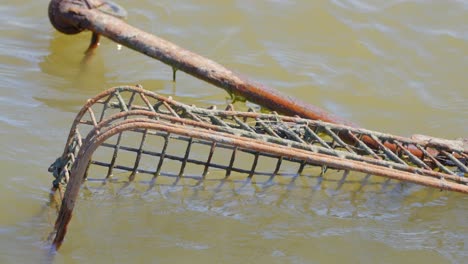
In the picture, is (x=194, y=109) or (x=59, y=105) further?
(x=59, y=105)

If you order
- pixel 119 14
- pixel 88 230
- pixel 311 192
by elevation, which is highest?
pixel 119 14

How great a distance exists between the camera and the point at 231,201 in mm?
3799

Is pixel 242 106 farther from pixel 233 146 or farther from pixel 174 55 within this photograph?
pixel 233 146

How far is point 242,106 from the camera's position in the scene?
5.09 meters

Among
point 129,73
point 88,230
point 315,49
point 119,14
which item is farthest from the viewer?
point 315,49

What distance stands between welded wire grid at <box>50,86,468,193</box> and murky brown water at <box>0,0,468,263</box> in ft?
0.61

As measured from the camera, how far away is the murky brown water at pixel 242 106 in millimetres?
3482

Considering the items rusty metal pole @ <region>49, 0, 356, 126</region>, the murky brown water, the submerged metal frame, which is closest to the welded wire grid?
the submerged metal frame

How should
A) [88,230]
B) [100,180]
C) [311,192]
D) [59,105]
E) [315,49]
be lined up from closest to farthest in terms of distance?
[88,230], [100,180], [311,192], [59,105], [315,49]

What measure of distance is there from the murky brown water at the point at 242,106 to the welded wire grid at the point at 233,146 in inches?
7.3

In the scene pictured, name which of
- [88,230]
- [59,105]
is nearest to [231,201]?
[88,230]

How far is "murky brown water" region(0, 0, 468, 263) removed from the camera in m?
3.48

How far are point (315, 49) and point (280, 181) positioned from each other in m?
2.16

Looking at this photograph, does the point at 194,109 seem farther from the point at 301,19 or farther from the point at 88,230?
the point at 301,19
